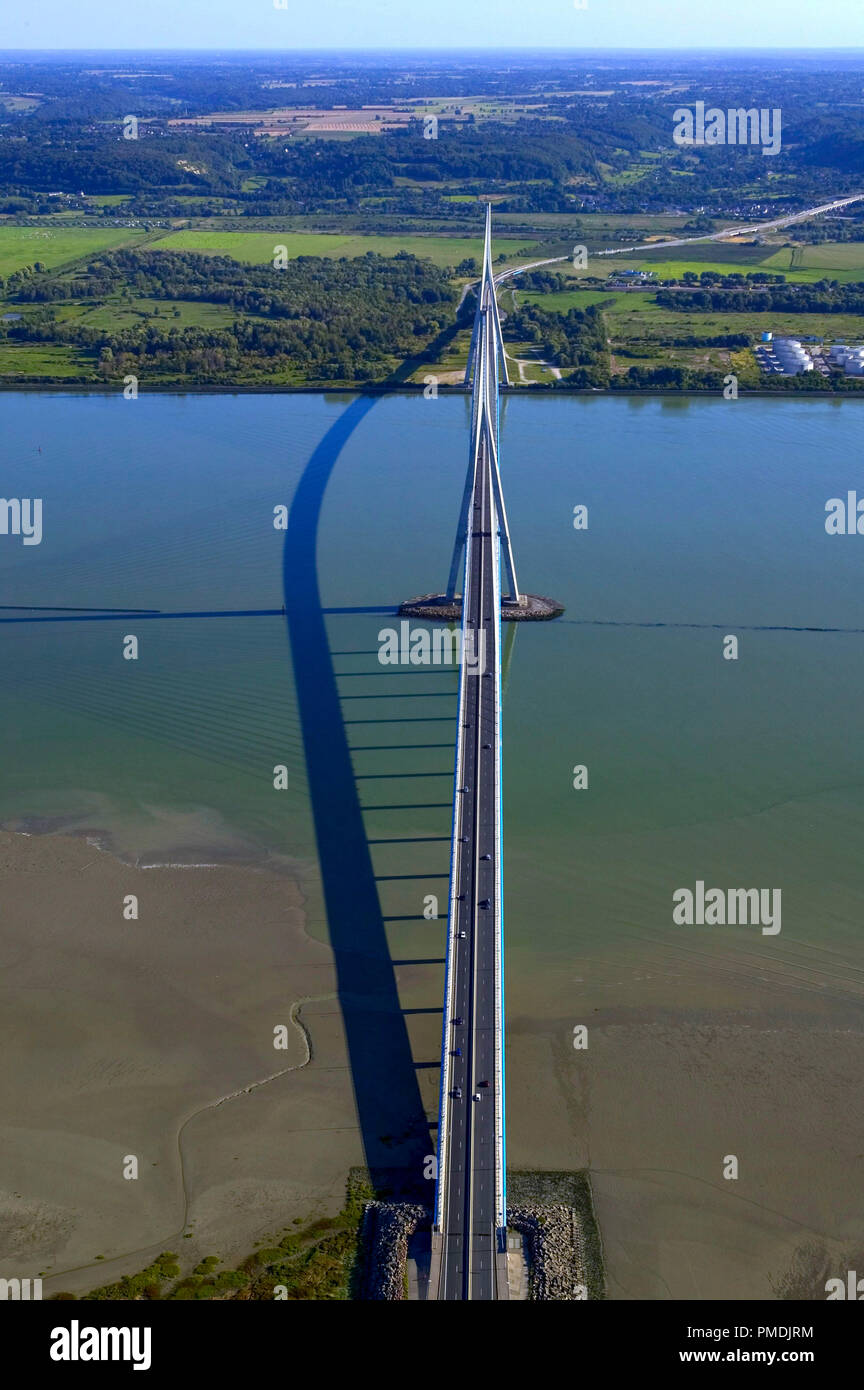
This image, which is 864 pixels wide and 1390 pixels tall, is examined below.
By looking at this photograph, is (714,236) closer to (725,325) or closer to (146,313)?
(725,325)

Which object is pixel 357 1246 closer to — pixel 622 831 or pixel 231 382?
pixel 622 831

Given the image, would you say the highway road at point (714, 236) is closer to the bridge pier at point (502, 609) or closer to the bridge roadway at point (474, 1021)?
the bridge pier at point (502, 609)

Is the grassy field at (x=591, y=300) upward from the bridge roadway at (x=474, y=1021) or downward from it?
upward

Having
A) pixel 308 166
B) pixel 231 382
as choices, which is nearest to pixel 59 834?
pixel 231 382

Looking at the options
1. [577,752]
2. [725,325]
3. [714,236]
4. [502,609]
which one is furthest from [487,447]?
[714,236]

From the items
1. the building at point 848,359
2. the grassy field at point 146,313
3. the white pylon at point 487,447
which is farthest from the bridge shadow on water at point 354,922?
the grassy field at point 146,313

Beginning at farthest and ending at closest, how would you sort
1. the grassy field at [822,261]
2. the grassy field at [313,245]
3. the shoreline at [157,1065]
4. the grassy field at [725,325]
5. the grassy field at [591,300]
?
the grassy field at [313,245] < the grassy field at [822,261] < the grassy field at [591,300] < the grassy field at [725,325] < the shoreline at [157,1065]
